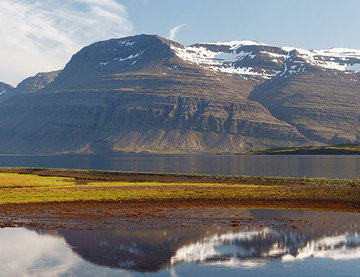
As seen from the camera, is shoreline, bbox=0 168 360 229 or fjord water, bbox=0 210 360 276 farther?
shoreline, bbox=0 168 360 229

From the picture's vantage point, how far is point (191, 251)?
2780cm

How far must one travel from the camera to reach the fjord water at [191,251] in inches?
937

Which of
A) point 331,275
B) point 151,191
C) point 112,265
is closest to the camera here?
point 331,275

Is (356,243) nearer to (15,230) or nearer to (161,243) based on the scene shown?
(161,243)

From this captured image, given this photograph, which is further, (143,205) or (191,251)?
(143,205)

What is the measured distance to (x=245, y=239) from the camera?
31.2m

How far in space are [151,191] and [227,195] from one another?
11772mm

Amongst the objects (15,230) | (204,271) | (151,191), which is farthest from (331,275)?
(151,191)

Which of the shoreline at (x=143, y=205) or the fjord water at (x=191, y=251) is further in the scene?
the shoreline at (x=143, y=205)

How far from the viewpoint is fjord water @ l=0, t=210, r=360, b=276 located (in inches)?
937

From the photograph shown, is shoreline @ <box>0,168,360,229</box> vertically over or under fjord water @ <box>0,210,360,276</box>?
over

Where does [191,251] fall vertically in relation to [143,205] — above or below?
below

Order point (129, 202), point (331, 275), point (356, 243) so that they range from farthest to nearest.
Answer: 1. point (129, 202)
2. point (356, 243)
3. point (331, 275)

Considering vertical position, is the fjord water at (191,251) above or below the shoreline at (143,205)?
below
